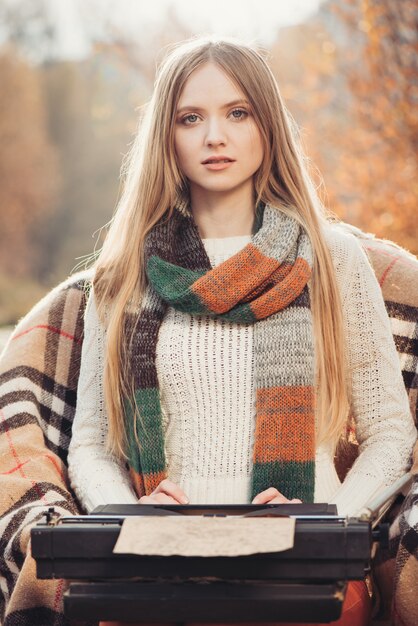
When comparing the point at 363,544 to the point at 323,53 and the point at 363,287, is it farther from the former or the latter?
the point at 323,53

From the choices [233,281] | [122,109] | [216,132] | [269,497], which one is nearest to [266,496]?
[269,497]

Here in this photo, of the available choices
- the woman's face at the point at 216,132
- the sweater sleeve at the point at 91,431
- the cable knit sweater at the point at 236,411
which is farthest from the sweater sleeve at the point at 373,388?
the sweater sleeve at the point at 91,431

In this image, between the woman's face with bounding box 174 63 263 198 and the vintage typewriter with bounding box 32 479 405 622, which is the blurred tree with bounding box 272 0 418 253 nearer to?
the woman's face with bounding box 174 63 263 198

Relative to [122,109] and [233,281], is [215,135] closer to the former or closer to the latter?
[233,281]

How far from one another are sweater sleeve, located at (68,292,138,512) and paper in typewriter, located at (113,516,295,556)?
0.84 m

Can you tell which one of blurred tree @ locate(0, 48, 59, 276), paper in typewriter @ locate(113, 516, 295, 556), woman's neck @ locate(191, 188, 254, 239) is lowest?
blurred tree @ locate(0, 48, 59, 276)

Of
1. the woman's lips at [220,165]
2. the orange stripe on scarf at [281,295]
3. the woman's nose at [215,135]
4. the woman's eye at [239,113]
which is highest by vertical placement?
the woman's eye at [239,113]

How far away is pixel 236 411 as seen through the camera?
2549 millimetres

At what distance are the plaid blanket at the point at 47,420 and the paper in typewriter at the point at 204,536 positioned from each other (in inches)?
24.3

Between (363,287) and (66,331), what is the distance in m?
0.84

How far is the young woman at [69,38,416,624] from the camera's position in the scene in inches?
98.7

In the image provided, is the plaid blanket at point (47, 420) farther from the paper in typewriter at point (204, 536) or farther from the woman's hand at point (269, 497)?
the paper in typewriter at point (204, 536)

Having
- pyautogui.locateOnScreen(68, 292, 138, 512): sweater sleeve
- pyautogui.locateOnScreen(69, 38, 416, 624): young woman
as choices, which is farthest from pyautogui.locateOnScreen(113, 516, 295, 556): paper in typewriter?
pyautogui.locateOnScreen(68, 292, 138, 512): sweater sleeve

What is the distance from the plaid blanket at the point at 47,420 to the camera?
2.35m
